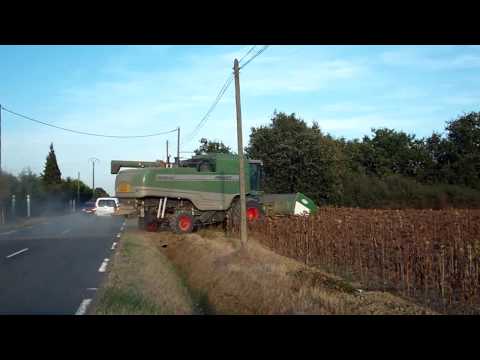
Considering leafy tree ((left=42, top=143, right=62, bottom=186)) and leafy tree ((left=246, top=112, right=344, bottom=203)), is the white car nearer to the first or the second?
leafy tree ((left=246, top=112, right=344, bottom=203))

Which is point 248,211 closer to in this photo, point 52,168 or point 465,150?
point 465,150

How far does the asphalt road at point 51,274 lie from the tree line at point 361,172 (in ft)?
78.8

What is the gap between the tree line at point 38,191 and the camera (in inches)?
1783

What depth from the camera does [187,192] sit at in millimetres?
23828

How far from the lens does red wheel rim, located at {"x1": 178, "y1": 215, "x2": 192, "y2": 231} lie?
23.7m

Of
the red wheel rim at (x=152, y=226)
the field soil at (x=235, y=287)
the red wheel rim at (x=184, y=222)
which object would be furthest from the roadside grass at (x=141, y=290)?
the red wheel rim at (x=152, y=226)

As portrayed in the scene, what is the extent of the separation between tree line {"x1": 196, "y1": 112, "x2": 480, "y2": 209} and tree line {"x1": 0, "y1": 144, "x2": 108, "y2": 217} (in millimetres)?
16865

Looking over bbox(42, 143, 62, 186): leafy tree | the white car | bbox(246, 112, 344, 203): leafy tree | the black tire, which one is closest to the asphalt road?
the black tire

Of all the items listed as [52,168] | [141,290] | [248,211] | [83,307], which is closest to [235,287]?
[141,290]

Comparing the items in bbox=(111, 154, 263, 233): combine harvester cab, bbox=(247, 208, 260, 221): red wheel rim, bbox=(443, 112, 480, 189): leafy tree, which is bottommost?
bbox=(247, 208, 260, 221): red wheel rim
